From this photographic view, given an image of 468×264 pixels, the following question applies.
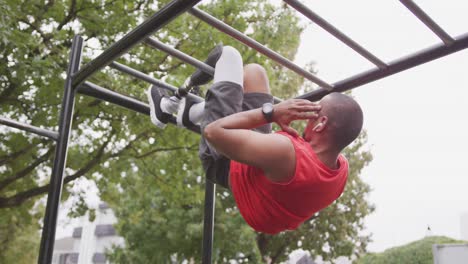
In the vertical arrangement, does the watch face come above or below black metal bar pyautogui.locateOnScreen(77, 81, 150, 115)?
below

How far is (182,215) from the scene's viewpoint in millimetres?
10156

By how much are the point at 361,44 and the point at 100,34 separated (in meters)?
3.61

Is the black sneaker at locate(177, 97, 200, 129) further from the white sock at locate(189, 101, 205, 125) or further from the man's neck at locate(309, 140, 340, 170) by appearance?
the man's neck at locate(309, 140, 340, 170)

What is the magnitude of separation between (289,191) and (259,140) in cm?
23

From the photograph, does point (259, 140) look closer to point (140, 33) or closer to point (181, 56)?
point (140, 33)

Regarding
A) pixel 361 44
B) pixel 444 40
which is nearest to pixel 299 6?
pixel 361 44

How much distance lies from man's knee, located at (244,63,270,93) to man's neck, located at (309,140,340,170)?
1.33ft

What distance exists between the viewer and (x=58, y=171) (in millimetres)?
2043

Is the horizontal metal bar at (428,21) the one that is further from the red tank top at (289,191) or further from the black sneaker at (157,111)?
the black sneaker at (157,111)

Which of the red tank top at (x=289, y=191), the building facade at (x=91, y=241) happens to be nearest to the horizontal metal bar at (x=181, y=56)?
the red tank top at (x=289, y=191)

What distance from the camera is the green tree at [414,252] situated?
9.68 m

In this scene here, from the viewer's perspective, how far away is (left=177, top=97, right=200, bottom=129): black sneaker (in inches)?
78.7

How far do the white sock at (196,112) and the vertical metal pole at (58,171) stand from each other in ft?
2.10

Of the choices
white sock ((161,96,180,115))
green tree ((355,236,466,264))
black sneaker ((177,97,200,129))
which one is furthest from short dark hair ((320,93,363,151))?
green tree ((355,236,466,264))
